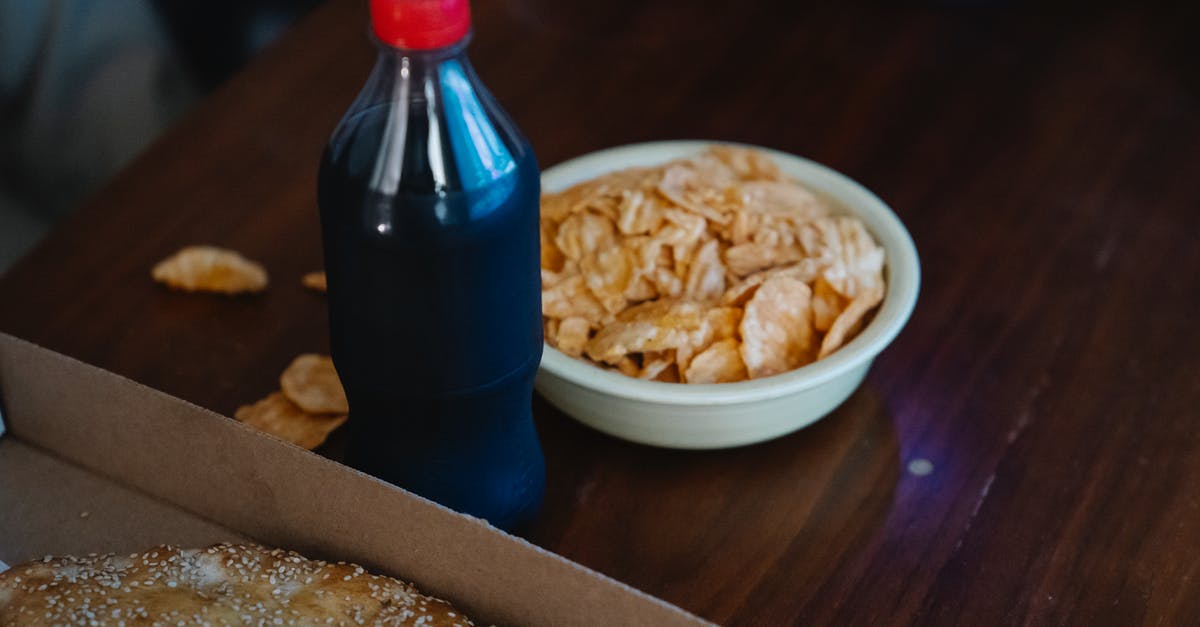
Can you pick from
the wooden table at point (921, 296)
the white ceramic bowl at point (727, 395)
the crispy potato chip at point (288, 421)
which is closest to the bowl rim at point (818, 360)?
the white ceramic bowl at point (727, 395)

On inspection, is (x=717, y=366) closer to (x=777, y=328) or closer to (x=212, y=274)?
(x=777, y=328)

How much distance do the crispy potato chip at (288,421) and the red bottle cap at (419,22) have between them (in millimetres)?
407

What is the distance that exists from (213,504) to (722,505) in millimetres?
390

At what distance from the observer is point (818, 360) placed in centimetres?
98

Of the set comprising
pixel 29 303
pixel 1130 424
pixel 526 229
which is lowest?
pixel 1130 424

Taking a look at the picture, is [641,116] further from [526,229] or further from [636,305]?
[526,229]

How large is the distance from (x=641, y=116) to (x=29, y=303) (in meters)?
0.70

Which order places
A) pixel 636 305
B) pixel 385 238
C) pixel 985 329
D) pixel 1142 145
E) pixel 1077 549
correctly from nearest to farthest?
pixel 385 238 → pixel 1077 549 → pixel 636 305 → pixel 985 329 → pixel 1142 145

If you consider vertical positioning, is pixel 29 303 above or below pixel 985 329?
above

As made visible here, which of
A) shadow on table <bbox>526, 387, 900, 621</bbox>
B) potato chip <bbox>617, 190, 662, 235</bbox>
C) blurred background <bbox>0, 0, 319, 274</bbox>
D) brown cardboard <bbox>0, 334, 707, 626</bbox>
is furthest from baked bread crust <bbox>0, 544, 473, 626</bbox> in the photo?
blurred background <bbox>0, 0, 319, 274</bbox>

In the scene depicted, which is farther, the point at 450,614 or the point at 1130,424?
the point at 1130,424

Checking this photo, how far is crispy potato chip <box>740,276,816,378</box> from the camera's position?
99cm

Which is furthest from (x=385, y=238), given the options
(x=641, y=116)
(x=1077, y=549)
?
(x=641, y=116)

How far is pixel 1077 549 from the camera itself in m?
0.95
